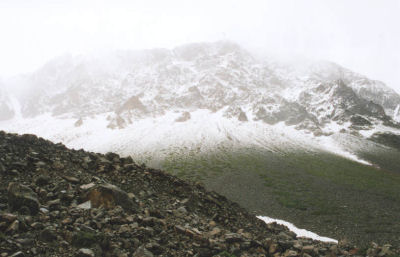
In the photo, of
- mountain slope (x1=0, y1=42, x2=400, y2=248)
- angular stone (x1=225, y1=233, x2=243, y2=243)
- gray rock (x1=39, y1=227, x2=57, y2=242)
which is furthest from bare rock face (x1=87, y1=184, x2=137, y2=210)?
mountain slope (x1=0, y1=42, x2=400, y2=248)

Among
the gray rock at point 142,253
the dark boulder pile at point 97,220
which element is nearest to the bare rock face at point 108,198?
the dark boulder pile at point 97,220

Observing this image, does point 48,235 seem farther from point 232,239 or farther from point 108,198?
point 232,239

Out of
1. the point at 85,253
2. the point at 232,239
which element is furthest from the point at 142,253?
the point at 232,239

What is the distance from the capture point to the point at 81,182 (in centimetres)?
1123

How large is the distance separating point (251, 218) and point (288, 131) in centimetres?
13976

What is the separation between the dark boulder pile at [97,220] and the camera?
6.39 meters

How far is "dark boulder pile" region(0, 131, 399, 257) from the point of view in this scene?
6391mm

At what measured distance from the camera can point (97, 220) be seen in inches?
315

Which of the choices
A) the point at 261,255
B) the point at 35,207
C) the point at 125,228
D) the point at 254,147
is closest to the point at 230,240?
the point at 261,255

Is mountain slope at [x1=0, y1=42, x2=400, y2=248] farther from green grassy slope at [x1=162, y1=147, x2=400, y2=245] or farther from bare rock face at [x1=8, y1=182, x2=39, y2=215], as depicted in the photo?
bare rock face at [x1=8, y1=182, x2=39, y2=215]

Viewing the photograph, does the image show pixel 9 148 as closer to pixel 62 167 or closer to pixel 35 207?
pixel 62 167

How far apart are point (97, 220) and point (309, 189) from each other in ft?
159

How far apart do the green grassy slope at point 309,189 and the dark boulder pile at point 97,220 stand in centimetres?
2123

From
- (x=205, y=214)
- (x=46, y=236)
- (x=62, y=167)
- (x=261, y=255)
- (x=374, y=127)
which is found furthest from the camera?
(x=374, y=127)
